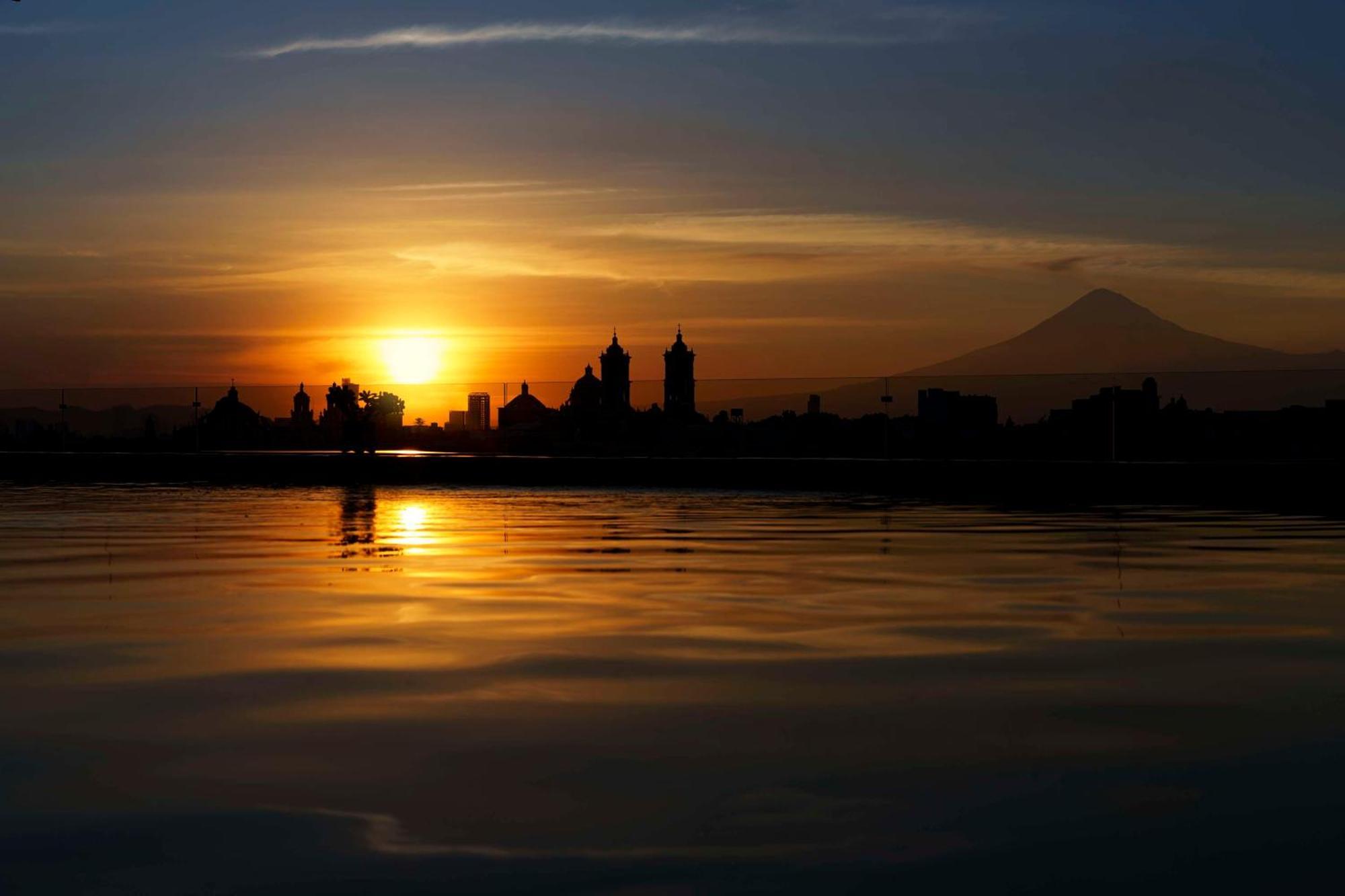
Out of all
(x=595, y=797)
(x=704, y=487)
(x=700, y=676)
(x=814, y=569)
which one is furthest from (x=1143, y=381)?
(x=595, y=797)

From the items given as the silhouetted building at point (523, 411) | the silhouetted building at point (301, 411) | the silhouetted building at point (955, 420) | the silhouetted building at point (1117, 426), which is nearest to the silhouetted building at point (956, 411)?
the silhouetted building at point (955, 420)

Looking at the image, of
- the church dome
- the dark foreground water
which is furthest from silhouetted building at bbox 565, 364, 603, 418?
the dark foreground water

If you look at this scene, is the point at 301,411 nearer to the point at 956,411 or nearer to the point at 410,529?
the point at 956,411

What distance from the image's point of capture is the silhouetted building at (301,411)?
143 feet

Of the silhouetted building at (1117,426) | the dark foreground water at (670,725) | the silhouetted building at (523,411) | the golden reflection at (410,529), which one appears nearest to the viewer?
the dark foreground water at (670,725)

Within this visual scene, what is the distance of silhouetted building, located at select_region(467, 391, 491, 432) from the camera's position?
40.3m

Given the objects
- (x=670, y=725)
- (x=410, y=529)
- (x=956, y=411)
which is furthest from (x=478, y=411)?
(x=670, y=725)

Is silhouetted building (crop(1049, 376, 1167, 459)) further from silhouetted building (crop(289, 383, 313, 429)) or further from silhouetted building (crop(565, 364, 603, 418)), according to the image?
silhouetted building (crop(289, 383, 313, 429))

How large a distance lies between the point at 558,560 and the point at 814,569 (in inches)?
93.8

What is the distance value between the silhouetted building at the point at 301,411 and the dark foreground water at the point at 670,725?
30.3 m

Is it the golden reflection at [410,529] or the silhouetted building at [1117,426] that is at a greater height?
the silhouetted building at [1117,426]

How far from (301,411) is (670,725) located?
39.1m

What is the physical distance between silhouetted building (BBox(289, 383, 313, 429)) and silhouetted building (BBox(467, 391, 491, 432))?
5.63 meters

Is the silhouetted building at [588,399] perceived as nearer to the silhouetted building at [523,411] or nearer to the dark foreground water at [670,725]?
the silhouetted building at [523,411]
